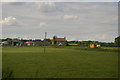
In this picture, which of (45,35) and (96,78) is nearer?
(96,78)

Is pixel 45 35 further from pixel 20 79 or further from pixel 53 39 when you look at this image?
pixel 20 79

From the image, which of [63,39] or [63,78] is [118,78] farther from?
Answer: [63,39]

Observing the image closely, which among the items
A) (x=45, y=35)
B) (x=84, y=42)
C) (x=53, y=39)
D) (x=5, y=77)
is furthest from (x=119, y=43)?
(x=5, y=77)

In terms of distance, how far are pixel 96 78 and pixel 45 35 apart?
65.7 m

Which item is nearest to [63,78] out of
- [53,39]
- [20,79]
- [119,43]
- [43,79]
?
[43,79]

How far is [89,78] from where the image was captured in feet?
31.3

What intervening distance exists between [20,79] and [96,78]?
339 cm

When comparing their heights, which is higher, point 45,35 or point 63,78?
point 45,35

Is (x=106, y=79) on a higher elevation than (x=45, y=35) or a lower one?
lower

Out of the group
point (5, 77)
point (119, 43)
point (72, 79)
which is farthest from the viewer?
point (119, 43)

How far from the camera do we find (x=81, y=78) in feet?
30.8

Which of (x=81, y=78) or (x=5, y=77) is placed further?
(x=81, y=78)

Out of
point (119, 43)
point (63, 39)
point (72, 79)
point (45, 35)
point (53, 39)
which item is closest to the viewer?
point (72, 79)

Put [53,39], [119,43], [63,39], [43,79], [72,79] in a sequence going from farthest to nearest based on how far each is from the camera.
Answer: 1. [63,39]
2. [53,39]
3. [119,43]
4. [72,79]
5. [43,79]
